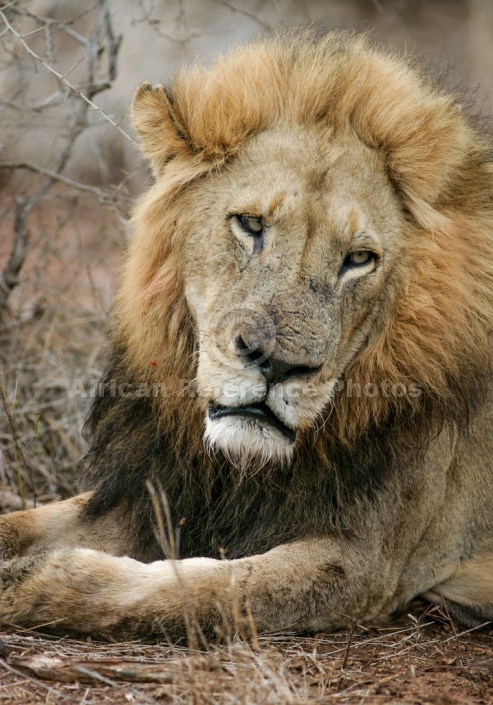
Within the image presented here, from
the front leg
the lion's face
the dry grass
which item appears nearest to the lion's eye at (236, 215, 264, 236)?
the lion's face

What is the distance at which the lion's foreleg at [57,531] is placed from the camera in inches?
155

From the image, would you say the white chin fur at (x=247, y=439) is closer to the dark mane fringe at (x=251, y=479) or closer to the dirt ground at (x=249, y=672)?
the dark mane fringe at (x=251, y=479)

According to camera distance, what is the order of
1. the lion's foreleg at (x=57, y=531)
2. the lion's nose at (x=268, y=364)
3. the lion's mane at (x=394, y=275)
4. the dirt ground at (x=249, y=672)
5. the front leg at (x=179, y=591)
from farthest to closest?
the lion's foreleg at (x=57, y=531)
the lion's mane at (x=394, y=275)
the front leg at (x=179, y=591)
the lion's nose at (x=268, y=364)
the dirt ground at (x=249, y=672)

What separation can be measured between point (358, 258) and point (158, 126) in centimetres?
95

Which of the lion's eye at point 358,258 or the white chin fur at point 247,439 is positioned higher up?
the lion's eye at point 358,258

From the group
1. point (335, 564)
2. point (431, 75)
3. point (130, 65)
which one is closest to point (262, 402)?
point (335, 564)

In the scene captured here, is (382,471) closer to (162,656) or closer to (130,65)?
(162,656)

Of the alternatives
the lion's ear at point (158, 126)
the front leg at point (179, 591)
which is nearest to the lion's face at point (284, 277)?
the lion's ear at point (158, 126)

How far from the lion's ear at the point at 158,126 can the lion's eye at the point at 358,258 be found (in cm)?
75

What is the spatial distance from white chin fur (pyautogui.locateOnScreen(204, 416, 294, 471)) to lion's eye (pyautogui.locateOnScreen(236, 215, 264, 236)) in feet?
2.29

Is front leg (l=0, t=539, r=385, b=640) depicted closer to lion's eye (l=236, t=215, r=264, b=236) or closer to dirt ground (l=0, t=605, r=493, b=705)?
dirt ground (l=0, t=605, r=493, b=705)

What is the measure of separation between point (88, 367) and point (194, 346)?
269 centimetres

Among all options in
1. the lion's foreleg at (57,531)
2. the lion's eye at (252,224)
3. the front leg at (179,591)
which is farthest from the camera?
the lion's foreleg at (57,531)

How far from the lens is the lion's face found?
3.13m
